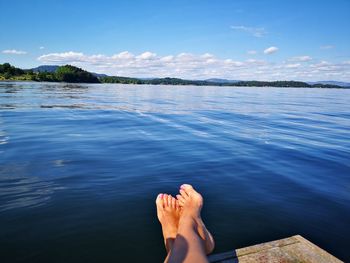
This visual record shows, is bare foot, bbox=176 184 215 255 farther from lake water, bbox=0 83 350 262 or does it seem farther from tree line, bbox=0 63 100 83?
tree line, bbox=0 63 100 83

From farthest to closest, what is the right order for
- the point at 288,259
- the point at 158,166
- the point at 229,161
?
the point at 229,161 → the point at 158,166 → the point at 288,259

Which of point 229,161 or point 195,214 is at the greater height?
point 195,214

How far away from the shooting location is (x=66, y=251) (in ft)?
11.5

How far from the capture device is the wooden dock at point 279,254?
2.89 m

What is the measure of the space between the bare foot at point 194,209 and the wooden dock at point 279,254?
0.19 m

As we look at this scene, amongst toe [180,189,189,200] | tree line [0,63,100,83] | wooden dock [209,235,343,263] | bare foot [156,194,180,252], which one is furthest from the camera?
tree line [0,63,100,83]

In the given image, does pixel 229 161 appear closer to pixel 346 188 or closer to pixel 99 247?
pixel 346 188

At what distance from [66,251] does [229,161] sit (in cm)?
512

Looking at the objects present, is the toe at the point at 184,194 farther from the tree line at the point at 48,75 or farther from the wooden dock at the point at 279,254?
the tree line at the point at 48,75

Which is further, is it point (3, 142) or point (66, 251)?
point (3, 142)

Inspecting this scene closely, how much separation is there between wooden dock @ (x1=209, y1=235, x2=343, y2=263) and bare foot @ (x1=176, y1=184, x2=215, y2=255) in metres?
0.19

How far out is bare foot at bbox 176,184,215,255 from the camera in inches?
121

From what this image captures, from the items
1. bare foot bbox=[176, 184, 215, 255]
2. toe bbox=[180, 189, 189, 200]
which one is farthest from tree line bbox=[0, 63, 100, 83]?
bare foot bbox=[176, 184, 215, 255]

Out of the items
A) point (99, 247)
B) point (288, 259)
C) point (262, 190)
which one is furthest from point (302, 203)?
point (99, 247)
